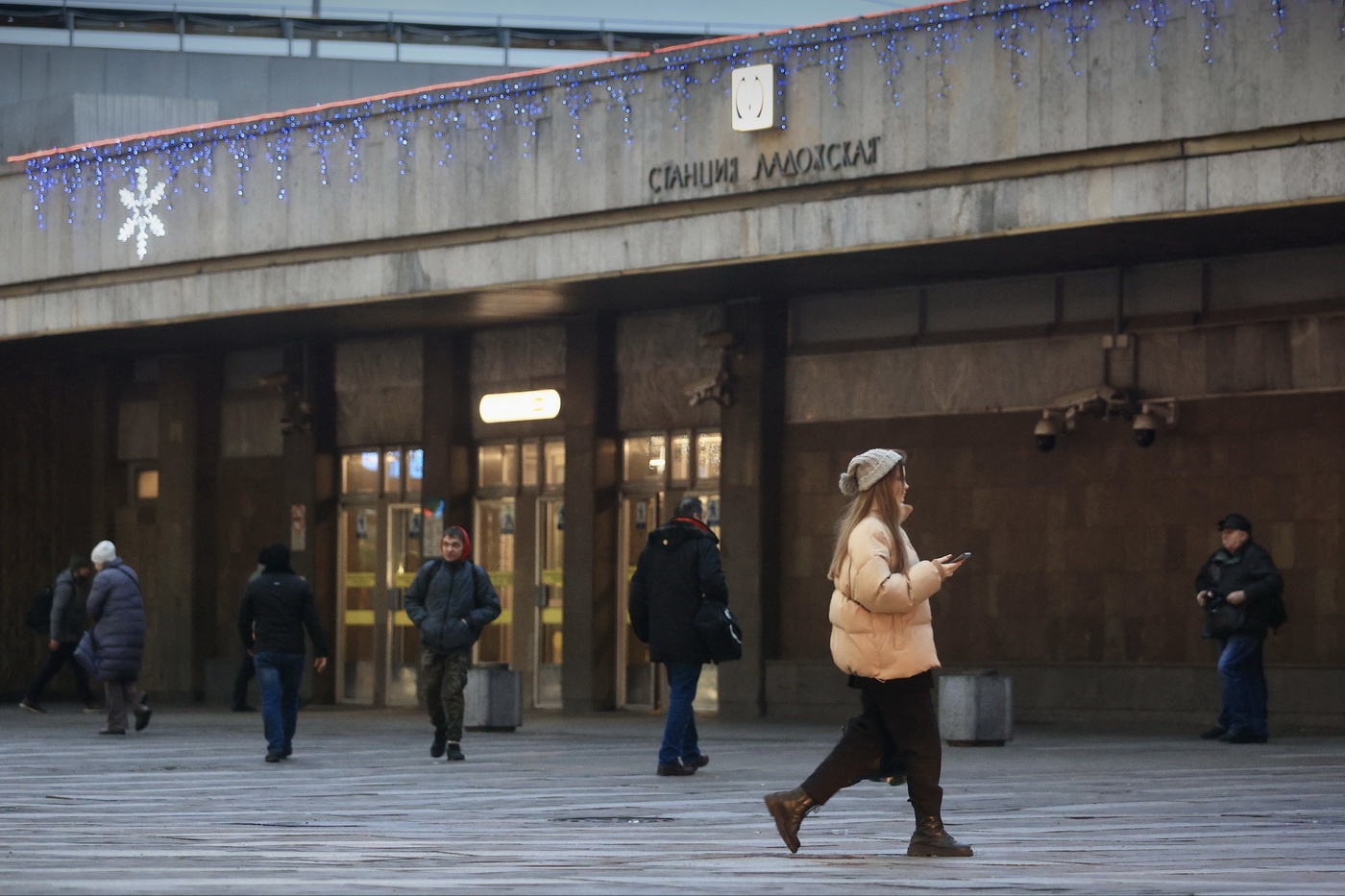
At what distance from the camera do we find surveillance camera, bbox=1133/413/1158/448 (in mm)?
19516

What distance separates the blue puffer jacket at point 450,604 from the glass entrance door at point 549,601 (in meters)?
7.82

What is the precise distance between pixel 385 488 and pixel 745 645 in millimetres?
5725

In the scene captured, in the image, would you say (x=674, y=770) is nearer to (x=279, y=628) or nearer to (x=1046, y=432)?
(x=279, y=628)

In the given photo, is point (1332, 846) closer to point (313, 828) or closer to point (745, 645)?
point (313, 828)

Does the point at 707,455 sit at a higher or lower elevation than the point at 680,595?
higher

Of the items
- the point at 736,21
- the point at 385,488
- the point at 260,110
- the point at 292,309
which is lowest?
the point at 385,488

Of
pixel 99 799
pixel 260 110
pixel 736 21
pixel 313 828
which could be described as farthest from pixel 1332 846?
pixel 736 21

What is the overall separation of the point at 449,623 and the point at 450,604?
0.17 metres

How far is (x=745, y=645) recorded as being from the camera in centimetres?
2209

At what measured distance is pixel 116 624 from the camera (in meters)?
19.1

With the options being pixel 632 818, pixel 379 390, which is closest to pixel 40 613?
pixel 379 390

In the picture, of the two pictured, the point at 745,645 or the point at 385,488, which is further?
the point at 385,488

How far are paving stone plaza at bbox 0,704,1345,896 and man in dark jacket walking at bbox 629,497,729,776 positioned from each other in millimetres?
673

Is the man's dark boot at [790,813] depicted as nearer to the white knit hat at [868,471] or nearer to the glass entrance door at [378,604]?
the white knit hat at [868,471]
